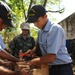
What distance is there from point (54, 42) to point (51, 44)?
0.16 ft

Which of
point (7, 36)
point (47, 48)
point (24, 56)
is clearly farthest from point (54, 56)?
point (7, 36)

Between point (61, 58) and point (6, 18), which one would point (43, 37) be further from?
point (6, 18)

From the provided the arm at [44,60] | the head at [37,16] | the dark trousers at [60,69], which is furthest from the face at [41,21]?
the dark trousers at [60,69]

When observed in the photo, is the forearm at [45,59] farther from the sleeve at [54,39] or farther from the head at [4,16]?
the head at [4,16]

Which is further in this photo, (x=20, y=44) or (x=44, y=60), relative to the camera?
(x=20, y=44)

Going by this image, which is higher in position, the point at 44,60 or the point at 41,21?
the point at 41,21

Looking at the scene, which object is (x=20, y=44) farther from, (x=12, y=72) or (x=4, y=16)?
(x=12, y=72)

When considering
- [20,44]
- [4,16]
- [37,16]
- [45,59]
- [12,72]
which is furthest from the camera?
[20,44]

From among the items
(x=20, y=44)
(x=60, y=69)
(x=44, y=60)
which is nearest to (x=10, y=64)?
(x=44, y=60)

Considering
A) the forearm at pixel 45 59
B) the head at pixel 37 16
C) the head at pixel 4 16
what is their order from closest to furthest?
the head at pixel 4 16 < the forearm at pixel 45 59 < the head at pixel 37 16

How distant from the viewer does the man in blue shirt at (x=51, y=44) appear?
3.86 meters

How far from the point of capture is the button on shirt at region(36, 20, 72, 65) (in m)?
3.89

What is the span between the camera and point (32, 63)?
386 centimetres

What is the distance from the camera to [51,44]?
390cm
